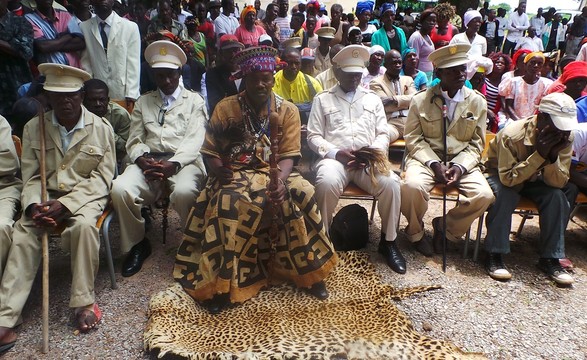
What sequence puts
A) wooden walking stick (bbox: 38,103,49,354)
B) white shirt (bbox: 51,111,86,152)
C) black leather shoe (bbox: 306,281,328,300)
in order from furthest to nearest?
white shirt (bbox: 51,111,86,152)
black leather shoe (bbox: 306,281,328,300)
wooden walking stick (bbox: 38,103,49,354)

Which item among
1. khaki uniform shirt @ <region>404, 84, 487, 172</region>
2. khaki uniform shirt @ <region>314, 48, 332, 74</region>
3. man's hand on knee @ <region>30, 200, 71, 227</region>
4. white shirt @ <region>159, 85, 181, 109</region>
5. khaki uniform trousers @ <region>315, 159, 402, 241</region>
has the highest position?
khaki uniform shirt @ <region>314, 48, 332, 74</region>

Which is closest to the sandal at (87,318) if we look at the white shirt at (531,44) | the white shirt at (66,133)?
→ the white shirt at (66,133)

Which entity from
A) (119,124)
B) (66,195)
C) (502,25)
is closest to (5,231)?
(66,195)

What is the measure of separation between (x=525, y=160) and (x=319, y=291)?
2250 mm

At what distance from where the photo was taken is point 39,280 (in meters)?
3.51

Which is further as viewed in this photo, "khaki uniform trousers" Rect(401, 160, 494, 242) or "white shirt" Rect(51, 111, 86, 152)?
"khaki uniform trousers" Rect(401, 160, 494, 242)

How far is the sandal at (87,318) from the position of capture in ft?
9.48

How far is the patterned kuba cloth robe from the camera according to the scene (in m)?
3.05

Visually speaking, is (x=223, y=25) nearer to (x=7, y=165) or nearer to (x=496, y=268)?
(x=7, y=165)

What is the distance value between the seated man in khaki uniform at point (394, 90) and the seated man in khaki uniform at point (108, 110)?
342cm

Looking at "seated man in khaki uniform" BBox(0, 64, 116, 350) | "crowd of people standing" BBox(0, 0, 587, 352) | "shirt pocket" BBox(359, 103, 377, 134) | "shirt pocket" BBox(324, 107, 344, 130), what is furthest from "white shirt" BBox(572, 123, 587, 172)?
"seated man in khaki uniform" BBox(0, 64, 116, 350)

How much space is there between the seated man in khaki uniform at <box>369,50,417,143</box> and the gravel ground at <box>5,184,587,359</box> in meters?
2.23

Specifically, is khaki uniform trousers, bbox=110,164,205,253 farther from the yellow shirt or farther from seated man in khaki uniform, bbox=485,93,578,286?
seated man in khaki uniform, bbox=485,93,578,286

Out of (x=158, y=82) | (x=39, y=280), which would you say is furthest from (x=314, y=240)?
(x=39, y=280)
